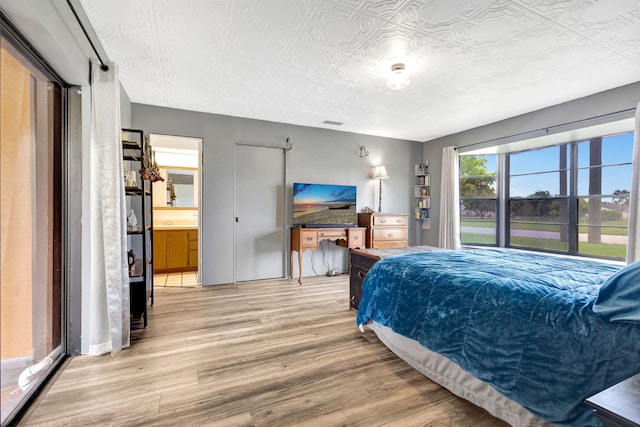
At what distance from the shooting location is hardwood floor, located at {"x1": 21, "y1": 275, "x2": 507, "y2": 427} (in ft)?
4.80

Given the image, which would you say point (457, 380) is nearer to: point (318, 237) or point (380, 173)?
point (318, 237)

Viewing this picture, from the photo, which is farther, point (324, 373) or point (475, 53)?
point (475, 53)

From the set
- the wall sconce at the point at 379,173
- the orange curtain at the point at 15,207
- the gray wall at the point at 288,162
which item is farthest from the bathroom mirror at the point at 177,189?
the orange curtain at the point at 15,207

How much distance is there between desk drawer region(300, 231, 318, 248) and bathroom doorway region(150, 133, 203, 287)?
1745mm

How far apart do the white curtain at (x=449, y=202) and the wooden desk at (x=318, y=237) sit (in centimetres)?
149

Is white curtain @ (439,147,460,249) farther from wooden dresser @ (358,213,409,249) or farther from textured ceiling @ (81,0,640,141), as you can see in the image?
textured ceiling @ (81,0,640,141)

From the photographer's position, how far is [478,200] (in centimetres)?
475

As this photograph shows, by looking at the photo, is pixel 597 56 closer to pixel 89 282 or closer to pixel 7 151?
pixel 7 151

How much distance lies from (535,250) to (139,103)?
5863 mm

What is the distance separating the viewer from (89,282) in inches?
82.0

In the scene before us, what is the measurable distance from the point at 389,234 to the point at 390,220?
0.77 feet

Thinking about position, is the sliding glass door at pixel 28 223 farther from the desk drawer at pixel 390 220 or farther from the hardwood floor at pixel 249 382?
the desk drawer at pixel 390 220

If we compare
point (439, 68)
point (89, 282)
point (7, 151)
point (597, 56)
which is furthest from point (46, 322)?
point (597, 56)

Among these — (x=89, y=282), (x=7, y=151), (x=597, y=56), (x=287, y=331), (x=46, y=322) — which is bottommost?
(x=287, y=331)
